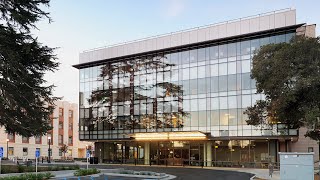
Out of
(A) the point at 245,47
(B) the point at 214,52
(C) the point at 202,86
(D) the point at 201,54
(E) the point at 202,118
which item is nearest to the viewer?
(A) the point at 245,47

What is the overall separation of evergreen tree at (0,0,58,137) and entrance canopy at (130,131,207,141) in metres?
27.5

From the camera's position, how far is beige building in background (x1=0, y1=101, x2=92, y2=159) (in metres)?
95.3

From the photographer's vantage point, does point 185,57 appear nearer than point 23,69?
No

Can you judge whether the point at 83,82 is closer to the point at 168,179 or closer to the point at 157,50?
the point at 157,50

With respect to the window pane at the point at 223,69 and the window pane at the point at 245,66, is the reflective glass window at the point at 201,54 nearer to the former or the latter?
the window pane at the point at 223,69

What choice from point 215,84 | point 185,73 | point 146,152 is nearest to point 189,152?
point 146,152

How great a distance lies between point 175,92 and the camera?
195ft

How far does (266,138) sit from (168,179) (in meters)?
23.9

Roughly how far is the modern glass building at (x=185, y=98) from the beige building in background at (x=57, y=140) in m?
32.3

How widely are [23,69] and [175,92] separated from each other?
33.4 meters

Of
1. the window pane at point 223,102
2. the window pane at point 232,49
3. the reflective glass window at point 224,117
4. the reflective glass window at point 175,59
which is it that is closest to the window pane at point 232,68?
the window pane at point 232,49

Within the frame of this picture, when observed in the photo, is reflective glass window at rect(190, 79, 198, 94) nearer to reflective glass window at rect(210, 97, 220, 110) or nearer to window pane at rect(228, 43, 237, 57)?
reflective glass window at rect(210, 97, 220, 110)

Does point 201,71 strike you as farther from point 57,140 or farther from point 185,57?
point 57,140

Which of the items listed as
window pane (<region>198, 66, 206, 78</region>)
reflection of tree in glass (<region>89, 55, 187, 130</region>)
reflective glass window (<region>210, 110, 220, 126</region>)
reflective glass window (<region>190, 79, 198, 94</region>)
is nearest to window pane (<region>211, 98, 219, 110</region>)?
reflective glass window (<region>210, 110, 220, 126</region>)
